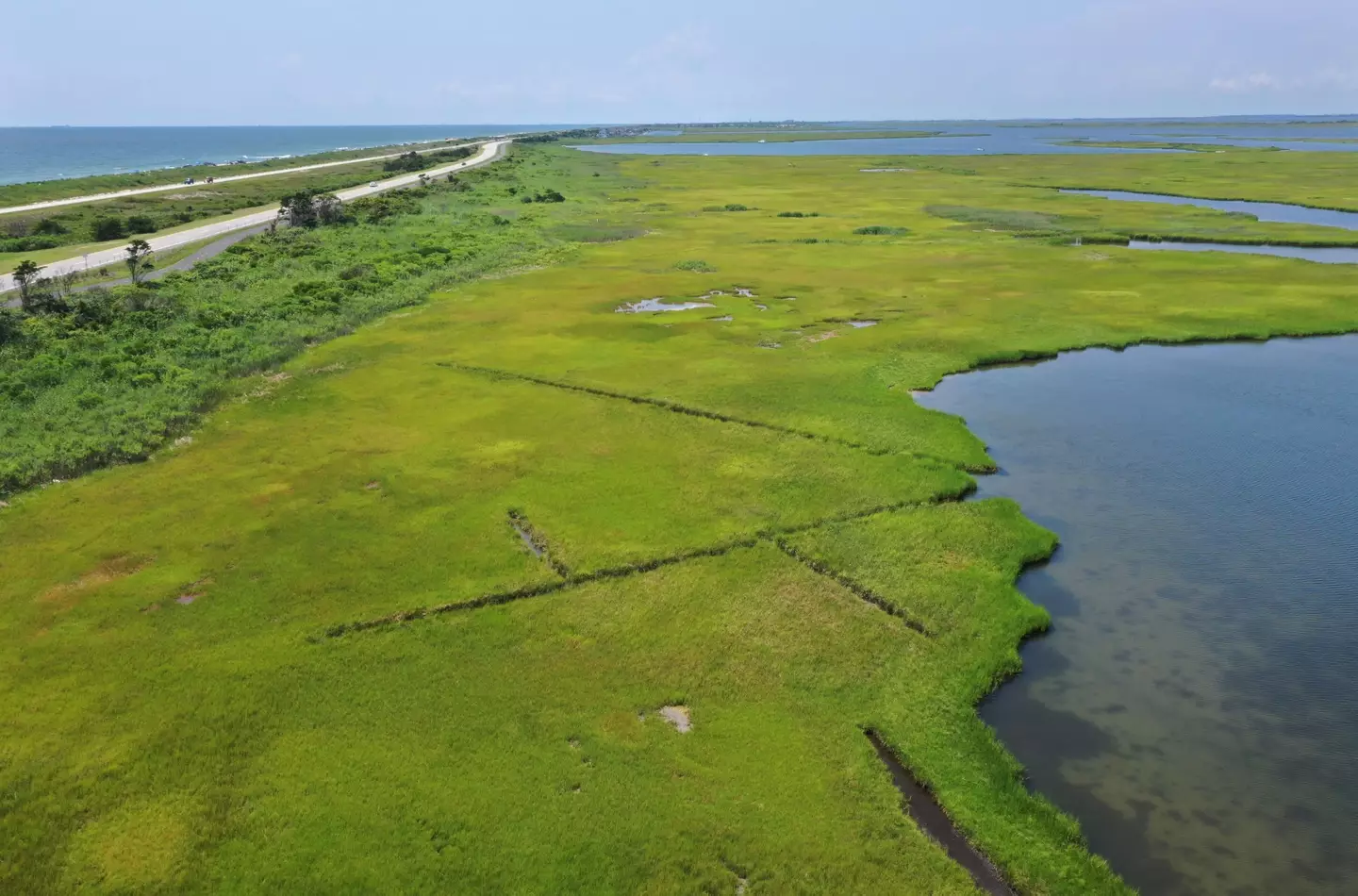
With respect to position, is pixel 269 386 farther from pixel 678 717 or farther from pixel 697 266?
pixel 697 266

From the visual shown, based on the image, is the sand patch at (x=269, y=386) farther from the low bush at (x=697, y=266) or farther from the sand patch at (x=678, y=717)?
the low bush at (x=697, y=266)

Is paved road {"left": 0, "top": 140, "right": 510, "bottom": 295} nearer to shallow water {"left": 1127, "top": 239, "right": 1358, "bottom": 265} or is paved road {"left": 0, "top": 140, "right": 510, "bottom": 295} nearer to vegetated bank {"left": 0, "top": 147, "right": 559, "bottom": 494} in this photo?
vegetated bank {"left": 0, "top": 147, "right": 559, "bottom": 494}

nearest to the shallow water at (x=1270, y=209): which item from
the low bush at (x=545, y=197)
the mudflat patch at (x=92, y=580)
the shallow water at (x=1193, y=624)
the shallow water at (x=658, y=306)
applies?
the shallow water at (x=1193, y=624)

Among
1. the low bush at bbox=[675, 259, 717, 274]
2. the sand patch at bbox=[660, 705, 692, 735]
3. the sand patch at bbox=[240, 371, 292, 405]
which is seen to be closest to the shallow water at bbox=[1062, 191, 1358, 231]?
the low bush at bbox=[675, 259, 717, 274]

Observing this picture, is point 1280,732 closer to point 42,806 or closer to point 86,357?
point 42,806

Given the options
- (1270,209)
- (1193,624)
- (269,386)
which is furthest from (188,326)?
(1270,209)

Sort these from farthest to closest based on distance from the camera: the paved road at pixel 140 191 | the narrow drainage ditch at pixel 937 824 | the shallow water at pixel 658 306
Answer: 1. the paved road at pixel 140 191
2. the shallow water at pixel 658 306
3. the narrow drainage ditch at pixel 937 824

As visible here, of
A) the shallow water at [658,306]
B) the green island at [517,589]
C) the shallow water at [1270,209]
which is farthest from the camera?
the shallow water at [1270,209]
